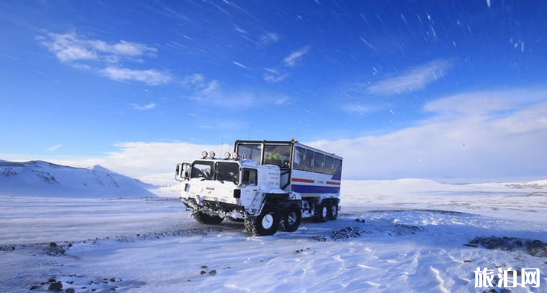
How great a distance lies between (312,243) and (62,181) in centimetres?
3316

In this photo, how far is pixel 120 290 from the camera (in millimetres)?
5207

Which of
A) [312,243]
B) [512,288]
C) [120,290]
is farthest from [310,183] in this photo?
[120,290]

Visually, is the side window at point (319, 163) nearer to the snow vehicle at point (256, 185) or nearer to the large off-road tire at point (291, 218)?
the snow vehicle at point (256, 185)

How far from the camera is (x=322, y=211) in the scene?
1559 centimetres

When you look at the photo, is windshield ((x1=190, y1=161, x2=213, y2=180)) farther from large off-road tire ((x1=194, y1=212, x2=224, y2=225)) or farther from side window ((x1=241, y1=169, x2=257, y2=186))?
large off-road tire ((x1=194, y1=212, x2=224, y2=225))

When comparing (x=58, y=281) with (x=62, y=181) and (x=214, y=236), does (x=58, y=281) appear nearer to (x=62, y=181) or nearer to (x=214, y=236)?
(x=214, y=236)

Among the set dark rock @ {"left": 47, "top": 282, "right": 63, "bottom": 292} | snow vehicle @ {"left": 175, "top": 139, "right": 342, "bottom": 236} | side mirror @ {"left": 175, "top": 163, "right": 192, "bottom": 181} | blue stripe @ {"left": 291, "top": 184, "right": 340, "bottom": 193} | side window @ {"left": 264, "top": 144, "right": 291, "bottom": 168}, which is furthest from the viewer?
blue stripe @ {"left": 291, "top": 184, "right": 340, "bottom": 193}

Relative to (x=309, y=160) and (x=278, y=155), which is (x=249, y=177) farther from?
(x=309, y=160)

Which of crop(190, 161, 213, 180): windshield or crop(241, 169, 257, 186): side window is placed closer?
crop(241, 169, 257, 186): side window

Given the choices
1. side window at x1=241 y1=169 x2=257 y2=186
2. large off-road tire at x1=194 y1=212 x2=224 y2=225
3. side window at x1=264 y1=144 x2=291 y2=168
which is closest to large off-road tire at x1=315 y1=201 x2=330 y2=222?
side window at x1=264 y1=144 x2=291 y2=168

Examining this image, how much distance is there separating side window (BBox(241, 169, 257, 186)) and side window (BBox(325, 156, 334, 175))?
247 inches

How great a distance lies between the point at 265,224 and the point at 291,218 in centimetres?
177

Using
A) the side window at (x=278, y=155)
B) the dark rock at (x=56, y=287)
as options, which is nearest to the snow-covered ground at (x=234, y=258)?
the dark rock at (x=56, y=287)

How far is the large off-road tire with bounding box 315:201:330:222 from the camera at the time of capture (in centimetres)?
1541
